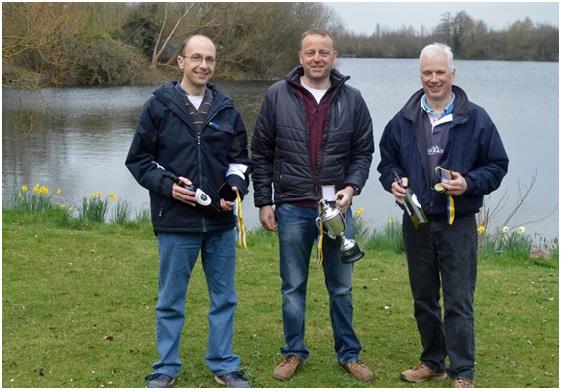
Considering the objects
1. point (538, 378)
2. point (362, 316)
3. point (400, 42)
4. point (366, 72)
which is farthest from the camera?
point (366, 72)

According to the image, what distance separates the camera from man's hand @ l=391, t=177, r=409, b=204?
424 centimetres

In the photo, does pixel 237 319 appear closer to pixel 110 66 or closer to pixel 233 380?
pixel 233 380

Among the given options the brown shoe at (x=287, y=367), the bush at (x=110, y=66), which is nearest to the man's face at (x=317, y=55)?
the brown shoe at (x=287, y=367)

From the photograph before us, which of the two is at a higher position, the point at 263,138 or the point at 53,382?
the point at 263,138

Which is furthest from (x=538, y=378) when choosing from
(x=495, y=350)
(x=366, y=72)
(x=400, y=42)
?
(x=366, y=72)

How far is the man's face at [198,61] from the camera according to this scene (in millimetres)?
4215

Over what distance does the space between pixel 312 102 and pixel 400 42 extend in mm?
39599

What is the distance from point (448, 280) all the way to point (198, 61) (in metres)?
1.61

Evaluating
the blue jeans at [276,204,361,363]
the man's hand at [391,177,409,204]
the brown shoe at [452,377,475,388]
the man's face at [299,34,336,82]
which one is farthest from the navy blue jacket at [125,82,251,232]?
the brown shoe at [452,377,475,388]

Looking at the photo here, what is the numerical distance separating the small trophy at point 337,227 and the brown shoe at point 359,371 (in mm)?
589

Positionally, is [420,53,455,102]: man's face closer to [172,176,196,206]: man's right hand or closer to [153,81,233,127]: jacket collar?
[153,81,233,127]: jacket collar

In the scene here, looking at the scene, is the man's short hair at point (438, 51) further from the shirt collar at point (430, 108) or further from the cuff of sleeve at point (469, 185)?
the cuff of sleeve at point (469, 185)

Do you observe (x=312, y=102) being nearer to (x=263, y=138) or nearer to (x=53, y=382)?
(x=263, y=138)

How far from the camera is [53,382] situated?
4461mm
